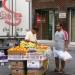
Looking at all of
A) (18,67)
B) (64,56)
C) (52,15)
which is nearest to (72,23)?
(52,15)

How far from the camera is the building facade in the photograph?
82.8 feet

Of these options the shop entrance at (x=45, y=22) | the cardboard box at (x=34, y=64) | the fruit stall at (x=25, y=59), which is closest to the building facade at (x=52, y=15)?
the shop entrance at (x=45, y=22)

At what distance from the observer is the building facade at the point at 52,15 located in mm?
25234

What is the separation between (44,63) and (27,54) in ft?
2.46

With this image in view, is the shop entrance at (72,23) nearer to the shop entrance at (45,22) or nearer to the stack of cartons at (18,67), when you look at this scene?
the shop entrance at (45,22)

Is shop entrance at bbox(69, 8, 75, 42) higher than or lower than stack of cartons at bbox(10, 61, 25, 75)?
higher

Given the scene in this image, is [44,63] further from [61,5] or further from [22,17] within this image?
[61,5]

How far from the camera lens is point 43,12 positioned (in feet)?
85.7

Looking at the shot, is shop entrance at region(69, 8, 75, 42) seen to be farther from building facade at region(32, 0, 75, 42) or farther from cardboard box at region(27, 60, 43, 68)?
cardboard box at region(27, 60, 43, 68)

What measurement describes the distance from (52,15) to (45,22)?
0.62 meters

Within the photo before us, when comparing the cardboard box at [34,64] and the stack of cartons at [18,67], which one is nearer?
the cardboard box at [34,64]

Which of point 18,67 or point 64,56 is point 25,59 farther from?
point 64,56

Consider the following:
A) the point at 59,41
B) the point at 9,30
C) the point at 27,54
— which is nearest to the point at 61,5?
the point at 9,30

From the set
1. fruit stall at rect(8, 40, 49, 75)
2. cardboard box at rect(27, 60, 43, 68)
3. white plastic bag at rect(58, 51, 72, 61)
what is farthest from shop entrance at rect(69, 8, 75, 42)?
cardboard box at rect(27, 60, 43, 68)
